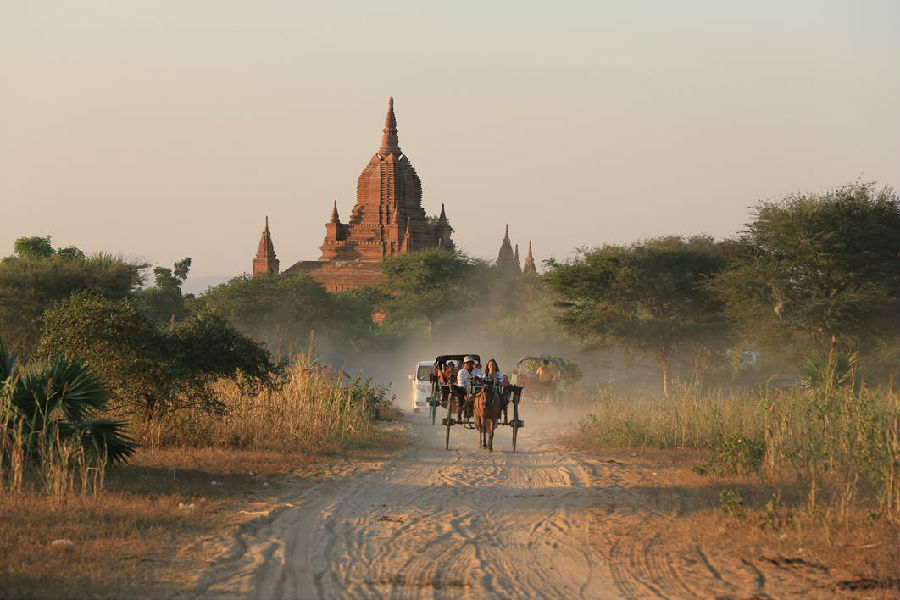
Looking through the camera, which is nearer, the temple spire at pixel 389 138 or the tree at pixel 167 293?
the tree at pixel 167 293

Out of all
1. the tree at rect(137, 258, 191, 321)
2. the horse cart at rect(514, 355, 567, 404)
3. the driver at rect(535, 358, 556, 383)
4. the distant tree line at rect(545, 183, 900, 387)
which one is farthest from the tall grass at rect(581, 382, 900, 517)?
the tree at rect(137, 258, 191, 321)

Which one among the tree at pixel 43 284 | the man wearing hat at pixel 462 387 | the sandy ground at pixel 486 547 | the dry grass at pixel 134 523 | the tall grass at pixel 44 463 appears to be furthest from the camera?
the tree at pixel 43 284

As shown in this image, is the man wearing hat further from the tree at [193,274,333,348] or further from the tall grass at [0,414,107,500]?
the tree at [193,274,333,348]

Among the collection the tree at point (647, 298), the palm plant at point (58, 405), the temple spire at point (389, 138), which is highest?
the temple spire at point (389, 138)

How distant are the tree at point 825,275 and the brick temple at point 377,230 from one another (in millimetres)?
68081

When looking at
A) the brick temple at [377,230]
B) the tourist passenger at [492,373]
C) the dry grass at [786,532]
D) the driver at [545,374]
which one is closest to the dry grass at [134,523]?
the tourist passenger at [492,373]

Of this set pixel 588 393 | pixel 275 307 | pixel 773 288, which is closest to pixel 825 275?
pixel 773 288

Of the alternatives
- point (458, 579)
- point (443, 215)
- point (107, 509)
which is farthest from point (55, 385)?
point (443, 215)

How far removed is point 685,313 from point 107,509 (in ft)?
106

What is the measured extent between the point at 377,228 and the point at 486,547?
321ft

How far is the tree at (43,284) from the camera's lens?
1544 inches

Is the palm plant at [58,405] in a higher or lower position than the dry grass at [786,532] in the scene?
higher

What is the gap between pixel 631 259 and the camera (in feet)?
132

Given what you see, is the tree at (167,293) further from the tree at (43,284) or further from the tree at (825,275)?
the tree at (825,275)
